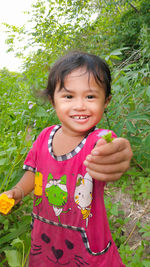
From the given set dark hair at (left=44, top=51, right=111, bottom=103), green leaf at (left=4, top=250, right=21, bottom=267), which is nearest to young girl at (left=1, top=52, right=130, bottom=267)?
dark hair at (left=44, top=51, right=111, bottom=103)

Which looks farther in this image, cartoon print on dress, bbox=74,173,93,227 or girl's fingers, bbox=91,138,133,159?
cartoon print on dress, bbox=74,173,93,227

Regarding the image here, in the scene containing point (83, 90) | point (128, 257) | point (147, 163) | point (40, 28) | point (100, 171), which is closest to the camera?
point (100, 171)

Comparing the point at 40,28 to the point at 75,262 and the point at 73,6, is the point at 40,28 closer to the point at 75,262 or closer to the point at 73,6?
the point at 73,6

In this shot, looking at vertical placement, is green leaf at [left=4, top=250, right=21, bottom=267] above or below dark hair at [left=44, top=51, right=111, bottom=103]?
below

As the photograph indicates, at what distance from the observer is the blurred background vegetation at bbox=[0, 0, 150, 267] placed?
52.4 inches

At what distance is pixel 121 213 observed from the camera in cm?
169

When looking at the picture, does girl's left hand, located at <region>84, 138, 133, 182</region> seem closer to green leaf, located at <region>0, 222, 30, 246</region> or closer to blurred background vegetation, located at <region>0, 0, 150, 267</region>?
blurred background vegetation, located at <region>0, 0, 150, 267</region>

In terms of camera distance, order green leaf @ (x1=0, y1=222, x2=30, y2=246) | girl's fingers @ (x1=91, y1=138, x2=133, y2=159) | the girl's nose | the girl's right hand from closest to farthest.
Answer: girl's fingers @ (x1=91, y1=138, x2=133, y2=159), the girl's nose, the girl's right hand, green leaf @ (x1=0, y1=222, x2=30, y2=246)

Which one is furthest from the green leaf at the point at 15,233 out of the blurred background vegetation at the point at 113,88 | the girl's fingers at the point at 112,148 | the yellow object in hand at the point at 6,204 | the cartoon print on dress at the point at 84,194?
the girl's fingers at the point at 112,148

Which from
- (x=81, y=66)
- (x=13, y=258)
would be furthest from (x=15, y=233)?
(x=81, y=66)

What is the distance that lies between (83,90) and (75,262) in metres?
0.71

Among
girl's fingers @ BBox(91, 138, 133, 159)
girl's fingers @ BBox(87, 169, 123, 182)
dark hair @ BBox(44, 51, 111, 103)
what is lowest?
girl's fingers @ BBox(87, 169, 123, 182)

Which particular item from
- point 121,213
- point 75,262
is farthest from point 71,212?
point 121,213

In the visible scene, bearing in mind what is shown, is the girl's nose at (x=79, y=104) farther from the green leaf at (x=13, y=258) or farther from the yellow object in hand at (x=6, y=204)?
the green leaf at (x=13, y=258)
